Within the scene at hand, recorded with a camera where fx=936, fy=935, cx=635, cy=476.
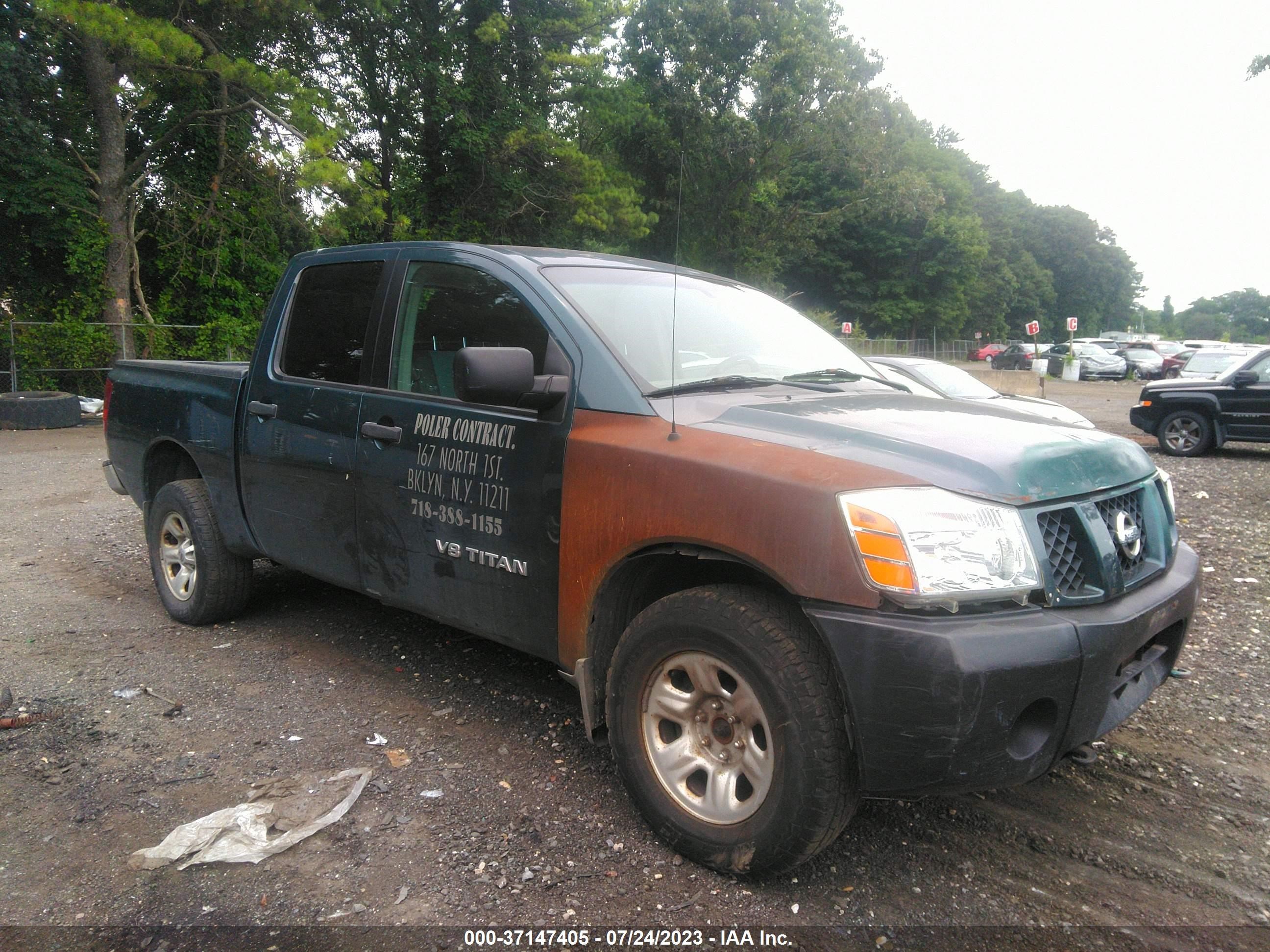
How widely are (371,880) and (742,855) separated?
1.08m

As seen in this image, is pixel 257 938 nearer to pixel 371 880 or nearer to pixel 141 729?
pixel 371 880

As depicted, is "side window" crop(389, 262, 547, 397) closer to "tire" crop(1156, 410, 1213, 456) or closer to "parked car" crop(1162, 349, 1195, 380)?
"tire" crop(1156, 410, 1213, 456)

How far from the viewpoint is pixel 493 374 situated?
2955mm

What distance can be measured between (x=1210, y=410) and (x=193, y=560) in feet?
44.9

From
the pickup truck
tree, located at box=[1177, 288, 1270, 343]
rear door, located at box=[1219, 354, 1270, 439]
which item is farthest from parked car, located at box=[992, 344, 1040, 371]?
tree, located at box=[1177, 288, 1270, 343]

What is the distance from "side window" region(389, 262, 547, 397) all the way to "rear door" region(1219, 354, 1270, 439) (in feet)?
43.4

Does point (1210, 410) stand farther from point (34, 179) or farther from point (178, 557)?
point (34, 179)

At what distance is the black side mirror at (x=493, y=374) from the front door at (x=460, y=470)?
200 millimetres

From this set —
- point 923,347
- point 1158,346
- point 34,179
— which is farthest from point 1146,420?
point 923,347

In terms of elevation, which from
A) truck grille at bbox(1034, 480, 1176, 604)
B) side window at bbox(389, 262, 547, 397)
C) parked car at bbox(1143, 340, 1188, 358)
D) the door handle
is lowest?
truck grille at bbox(1034, 480, 1176, 604)

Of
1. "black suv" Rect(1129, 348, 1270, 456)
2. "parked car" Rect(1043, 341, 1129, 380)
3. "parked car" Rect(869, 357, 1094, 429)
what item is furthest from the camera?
"parked car" Rect(1043, 341, 1129, 380)

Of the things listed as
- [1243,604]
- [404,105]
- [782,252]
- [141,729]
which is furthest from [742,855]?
[782,252]

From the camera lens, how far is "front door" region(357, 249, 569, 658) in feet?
10.6

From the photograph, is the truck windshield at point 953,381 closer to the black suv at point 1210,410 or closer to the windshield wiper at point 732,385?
the black suv at point 1210,410
